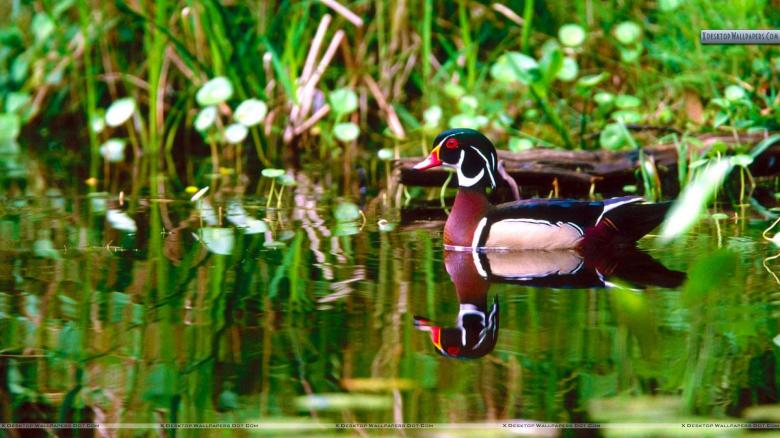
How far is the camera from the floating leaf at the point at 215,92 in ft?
30.7

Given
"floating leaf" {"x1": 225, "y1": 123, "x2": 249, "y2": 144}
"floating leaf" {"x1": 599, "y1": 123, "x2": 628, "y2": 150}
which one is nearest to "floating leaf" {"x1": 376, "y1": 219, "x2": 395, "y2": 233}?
"floating leaf" {"x1": 599, "y1": 123, "x2": 628, "y2": 150}

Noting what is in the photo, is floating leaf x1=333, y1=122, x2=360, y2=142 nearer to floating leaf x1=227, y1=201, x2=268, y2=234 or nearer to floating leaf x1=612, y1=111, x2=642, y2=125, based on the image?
floating leaf x1=227, y1=201, x2=268, y2=234

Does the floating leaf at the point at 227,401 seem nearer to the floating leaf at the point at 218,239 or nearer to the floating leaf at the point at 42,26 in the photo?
the floating leaf at the point at 218,239

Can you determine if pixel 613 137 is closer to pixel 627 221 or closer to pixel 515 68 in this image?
pixel 515 68

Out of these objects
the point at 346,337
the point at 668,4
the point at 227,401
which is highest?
the point at 668,4

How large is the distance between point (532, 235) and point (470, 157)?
64 cm

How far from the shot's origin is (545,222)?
6.25 m

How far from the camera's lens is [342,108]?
9.58 meters

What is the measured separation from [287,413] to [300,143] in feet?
23.2

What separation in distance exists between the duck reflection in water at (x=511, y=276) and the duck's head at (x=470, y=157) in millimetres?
472

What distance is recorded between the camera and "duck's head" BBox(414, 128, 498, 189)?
261 inches

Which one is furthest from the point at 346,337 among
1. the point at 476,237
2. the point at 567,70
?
the point at 567,70

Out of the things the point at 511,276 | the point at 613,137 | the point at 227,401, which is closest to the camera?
the point at 227,401

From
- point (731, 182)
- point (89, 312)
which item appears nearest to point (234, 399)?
point (89, 312)
